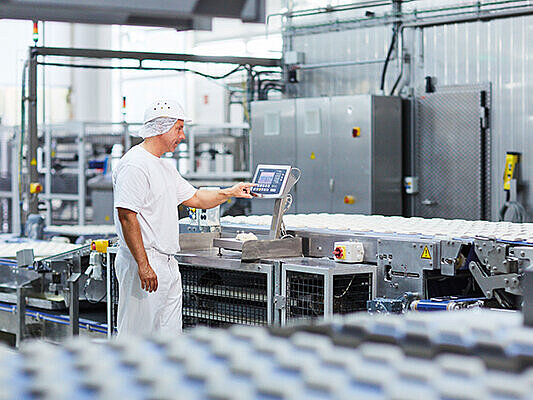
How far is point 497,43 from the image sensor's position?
20.8 ft

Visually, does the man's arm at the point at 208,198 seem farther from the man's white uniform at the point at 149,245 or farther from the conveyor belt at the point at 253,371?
the conveyor belt at the point at 253,371

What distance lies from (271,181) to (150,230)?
602 millimetres

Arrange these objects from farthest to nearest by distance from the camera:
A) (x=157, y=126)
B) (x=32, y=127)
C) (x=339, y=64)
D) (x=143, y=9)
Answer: (x=339, y=64) → (x=32, y=127) → (x=157, y=126) → (x=143, y=9)

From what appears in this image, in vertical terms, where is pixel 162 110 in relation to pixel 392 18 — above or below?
below

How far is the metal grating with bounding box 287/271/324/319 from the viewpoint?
322 cm

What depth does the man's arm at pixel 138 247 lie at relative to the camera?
3.10 meters

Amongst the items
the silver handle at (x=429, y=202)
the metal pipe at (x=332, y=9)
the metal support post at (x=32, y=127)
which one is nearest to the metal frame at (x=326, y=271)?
the silver handle at (x=429, y=202)

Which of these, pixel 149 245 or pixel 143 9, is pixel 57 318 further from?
pixel 143 9

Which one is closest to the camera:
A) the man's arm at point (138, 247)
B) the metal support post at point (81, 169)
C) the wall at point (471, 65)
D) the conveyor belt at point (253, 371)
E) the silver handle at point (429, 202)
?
the conveyor belt at point (253, 371)

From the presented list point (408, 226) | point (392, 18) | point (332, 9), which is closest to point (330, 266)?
point (408, 226)

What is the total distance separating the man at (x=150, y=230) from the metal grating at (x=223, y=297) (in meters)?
0.31

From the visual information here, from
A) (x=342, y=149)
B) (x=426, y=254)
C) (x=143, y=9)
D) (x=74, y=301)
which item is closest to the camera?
(x=143, y=9)

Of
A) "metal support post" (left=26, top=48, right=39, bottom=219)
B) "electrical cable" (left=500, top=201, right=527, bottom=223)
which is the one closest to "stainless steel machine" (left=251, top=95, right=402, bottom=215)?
"electrical cable" (left=500, top=201, right=527, bottom=223)

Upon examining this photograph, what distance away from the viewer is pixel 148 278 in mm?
3104
